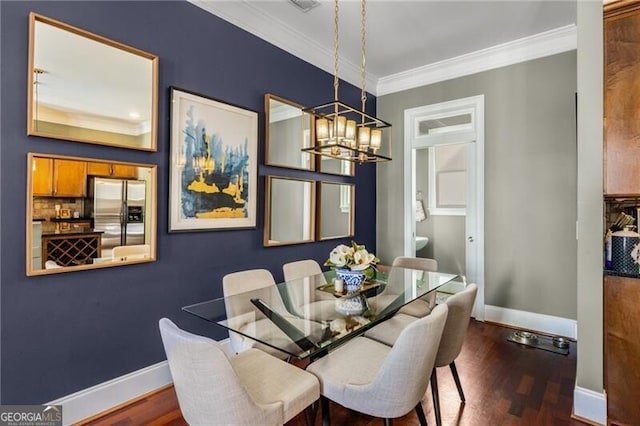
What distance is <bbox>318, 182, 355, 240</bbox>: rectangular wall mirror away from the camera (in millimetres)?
3869

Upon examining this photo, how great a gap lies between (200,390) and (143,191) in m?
1.58

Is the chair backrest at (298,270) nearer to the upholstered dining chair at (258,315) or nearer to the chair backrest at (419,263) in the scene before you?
the upholstered dining chair at (258,315)

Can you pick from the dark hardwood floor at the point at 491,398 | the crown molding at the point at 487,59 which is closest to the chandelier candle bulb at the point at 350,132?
the dark hardwood floor at the point at 491,398

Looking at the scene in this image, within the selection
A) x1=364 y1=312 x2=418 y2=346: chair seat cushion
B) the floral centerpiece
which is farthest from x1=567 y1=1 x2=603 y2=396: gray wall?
the floral centerpiece

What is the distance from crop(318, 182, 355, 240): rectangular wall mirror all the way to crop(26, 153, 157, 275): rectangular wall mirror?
1.91 meters

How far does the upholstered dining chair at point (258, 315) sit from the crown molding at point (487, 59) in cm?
335

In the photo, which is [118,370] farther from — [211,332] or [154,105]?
[154,105]

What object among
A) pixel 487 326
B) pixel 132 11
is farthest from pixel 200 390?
pixel 487 326

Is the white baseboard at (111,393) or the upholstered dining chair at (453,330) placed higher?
the upholstered dining chair at (453,330)

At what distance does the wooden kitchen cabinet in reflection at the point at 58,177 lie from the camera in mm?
1911

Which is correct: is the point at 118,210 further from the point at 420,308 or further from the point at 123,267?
the point at 420,308

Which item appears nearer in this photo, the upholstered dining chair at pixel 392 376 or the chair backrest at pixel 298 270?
the upholstered dining chair at pixel 392 376

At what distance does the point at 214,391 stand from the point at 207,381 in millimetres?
47

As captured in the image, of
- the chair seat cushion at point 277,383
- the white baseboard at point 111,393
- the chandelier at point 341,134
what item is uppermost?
the chandelier at point 341,134
